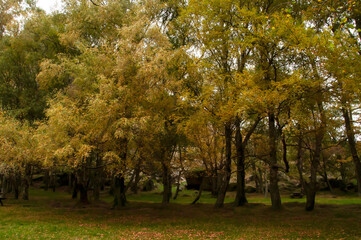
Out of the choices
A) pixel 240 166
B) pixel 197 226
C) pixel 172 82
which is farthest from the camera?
pixel 240 166

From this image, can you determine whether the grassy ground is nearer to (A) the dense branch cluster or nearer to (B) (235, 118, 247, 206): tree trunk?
(A) the dense branch cluster

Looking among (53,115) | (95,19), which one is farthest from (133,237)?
(95,19)

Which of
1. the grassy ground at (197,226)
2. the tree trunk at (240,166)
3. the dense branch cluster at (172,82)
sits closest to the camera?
the grassy ground at (197,226)

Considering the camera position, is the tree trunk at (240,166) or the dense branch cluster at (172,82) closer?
the dense branch cluster at (172,82)

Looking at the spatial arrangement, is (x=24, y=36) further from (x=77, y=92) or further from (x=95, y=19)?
(x=77, y=92)

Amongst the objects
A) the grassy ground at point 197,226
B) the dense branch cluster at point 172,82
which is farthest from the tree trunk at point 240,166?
the grassy ground at point 197,226

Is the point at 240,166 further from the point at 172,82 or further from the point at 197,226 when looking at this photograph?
the point at 172,82

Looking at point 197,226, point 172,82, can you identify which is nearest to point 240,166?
point 197,226

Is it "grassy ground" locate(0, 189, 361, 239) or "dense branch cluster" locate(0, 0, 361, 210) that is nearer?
"grassy ground" locate(0, 189, 361, 239)

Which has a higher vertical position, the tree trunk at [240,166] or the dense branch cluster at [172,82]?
the dense branch cluster at [172,82]

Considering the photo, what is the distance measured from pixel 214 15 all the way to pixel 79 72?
471 inches

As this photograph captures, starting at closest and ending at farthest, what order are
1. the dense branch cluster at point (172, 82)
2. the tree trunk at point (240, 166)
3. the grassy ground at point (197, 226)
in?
1. the grassy ground at point (197, 226)
2. the dense branch cluster at point (172, 82)
3. the tree trunk at point (240, 166)

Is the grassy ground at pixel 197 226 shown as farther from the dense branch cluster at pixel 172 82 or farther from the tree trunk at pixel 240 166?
the tree trunk at pixel 240 166

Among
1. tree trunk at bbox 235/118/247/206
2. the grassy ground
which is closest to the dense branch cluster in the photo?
tree trunk at bbox 235/118/247/206
